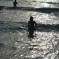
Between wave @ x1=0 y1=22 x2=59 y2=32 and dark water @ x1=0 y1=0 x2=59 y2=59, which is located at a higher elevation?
dark water @ x1=0 y1=0 x2=59 y2=59

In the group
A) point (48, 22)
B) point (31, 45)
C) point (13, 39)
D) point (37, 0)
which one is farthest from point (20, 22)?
point (37, 0)

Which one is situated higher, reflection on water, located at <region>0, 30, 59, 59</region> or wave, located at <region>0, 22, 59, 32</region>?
reflection on water, located at <region>0, 30, 59, 59</region>

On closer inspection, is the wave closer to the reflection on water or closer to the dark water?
the dark water

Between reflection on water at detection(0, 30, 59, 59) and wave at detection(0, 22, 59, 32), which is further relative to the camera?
wave at detection(0, 22, 59, 32)

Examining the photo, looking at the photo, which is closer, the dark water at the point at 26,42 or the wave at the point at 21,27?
the dark water at the point at 26,42

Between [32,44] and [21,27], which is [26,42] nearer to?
[32,44]

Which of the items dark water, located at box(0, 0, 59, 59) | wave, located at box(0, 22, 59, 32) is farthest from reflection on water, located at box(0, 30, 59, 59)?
wave, located at box(0, 22, 59, 32)

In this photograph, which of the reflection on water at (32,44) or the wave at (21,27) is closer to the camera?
the reflection on water at (32,44)

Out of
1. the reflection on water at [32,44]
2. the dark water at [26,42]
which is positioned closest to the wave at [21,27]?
the dark water at [26,42]

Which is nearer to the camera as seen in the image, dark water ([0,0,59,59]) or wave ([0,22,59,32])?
dark water ([0,0,59,59])

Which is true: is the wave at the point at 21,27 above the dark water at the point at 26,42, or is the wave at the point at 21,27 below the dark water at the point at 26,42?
below

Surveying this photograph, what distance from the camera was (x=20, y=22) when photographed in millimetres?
25406

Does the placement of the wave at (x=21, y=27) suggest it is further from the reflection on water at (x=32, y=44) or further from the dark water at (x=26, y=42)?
the reflection on water at (x=32, y=44)

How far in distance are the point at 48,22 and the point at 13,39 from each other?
892 cm
